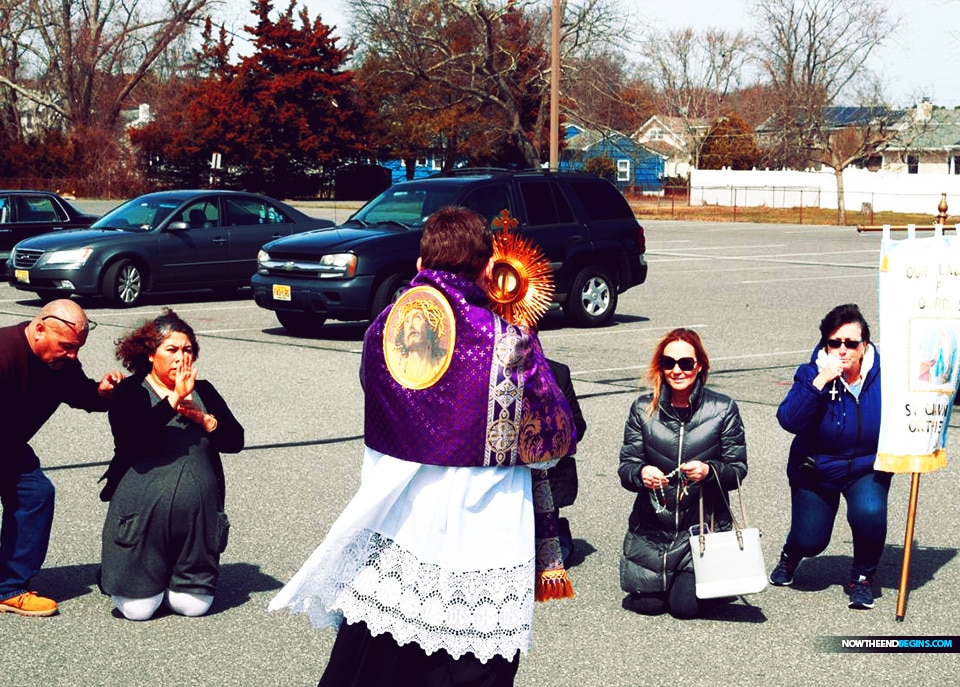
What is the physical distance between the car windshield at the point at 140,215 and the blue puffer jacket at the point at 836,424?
14.4 meters

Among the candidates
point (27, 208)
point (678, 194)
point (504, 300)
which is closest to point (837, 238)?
point (27, 208)

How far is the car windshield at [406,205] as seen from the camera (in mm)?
15906

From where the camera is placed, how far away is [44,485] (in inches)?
225

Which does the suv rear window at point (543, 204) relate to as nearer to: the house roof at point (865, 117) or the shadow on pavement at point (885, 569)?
the shadow on pavement at point (885, 569)

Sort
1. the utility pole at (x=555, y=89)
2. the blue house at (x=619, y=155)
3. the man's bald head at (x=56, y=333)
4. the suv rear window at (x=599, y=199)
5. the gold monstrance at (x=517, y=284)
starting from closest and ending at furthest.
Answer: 1. the gold monstrance at (x=517, y=284)
2. the man's bald head at (x=56, y=333)
3. the suv rear window at (x=599, y=199)
4. the utility pole at (x=555, y=89)
5. the blue house at (x=619, y=155)

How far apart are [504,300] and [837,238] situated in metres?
36.7

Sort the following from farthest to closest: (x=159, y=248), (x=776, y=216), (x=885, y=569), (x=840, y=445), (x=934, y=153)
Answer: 1. (x=934, y=153)
2. (x=776, y=216)
3. (x=159, y=248)
4. (x=885, y=569)
5. (x=840, y=445)

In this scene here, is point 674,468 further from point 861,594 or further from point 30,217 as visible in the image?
point 30,217

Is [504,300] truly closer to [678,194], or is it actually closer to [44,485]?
[44,485]

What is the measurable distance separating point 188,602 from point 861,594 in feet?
9.05

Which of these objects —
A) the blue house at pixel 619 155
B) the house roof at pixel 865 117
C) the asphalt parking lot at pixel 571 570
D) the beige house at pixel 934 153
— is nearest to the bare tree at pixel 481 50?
the blue house at pixel 619 155

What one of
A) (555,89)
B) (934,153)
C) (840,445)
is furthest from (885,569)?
(934,153)

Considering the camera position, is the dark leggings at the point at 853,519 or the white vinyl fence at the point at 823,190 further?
the white vinyl fence at the point at 823,190

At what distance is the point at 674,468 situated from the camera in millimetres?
5684
